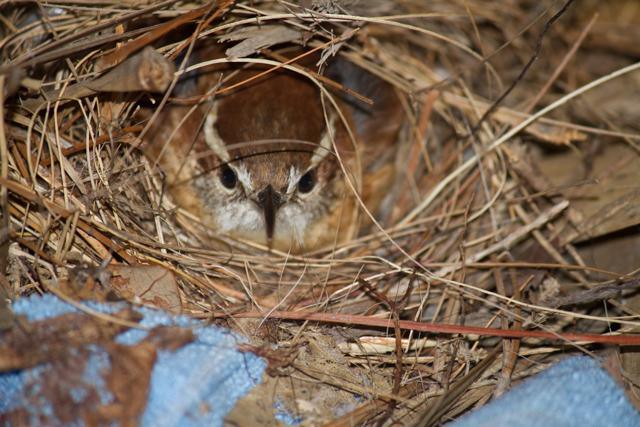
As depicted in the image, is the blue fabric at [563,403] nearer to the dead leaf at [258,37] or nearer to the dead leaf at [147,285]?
the dead leaf at [147,285]

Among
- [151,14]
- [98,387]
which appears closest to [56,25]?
[151,14]

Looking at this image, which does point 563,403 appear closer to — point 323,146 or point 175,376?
point 175,376

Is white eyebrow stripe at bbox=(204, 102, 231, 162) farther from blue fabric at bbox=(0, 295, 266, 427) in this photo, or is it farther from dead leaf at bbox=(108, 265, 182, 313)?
blue fabric at bbox=(0, 295, 266, 427)

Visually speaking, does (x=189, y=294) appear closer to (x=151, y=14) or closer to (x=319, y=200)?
(x=319, y=200)

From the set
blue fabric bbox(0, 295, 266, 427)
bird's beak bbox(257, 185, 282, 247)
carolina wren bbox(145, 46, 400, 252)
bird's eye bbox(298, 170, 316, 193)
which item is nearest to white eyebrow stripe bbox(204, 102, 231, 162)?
carolina wren bbox(145, 46, 400, 252)

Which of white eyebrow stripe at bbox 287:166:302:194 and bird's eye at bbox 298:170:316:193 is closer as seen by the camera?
white eyebrow stripe at bbox 287:166:302:194

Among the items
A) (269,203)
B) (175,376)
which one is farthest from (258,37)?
(175,376)

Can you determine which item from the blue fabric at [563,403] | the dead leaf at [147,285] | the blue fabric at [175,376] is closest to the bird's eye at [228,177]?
the dead leaf at [147,285]

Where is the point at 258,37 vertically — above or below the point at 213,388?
above
